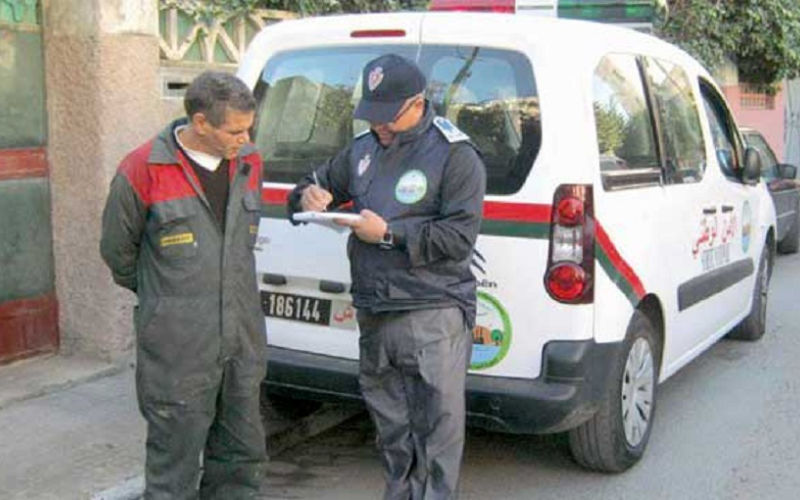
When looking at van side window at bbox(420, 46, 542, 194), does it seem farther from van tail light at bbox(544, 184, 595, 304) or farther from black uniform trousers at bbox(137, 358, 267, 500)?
black uniform trousers at bbox(137, 358, 267, 500)

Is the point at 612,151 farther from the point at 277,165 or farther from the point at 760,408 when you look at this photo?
the point at 760,408

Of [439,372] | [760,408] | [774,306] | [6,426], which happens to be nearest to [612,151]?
[439,372]

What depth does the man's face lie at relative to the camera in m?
3.46

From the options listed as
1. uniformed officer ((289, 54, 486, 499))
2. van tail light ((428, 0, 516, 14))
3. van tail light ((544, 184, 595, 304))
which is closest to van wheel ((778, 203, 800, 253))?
van tail light ((428, 0, 516, 14))

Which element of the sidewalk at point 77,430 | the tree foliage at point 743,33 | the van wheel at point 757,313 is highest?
the tree foliage at point 743,33

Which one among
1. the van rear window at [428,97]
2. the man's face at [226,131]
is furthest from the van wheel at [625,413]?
the man's face at [226,131]

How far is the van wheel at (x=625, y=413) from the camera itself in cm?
459

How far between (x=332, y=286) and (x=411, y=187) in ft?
3.15

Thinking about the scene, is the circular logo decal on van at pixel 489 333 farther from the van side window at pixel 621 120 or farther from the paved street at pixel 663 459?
the paved street at pixel 663 459

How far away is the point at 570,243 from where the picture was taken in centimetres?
418

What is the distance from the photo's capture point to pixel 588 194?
418 centimetres

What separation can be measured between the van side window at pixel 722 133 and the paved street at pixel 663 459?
1.33 m

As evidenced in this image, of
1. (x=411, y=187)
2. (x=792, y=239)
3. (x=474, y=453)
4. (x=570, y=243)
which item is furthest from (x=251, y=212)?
(x=792, y=239)

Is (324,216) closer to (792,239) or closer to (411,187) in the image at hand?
(411,187)
